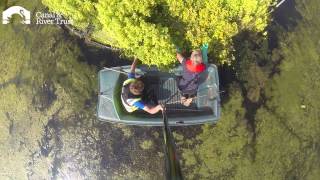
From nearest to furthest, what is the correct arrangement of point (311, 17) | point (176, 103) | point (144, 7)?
point (144, 7) < point (176, 103) < point (311, 17)

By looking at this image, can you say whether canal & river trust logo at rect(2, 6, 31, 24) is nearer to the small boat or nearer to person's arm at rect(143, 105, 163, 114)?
the small boat

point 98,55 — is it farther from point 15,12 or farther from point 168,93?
point 15,12

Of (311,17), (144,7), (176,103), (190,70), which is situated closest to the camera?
(144,7)

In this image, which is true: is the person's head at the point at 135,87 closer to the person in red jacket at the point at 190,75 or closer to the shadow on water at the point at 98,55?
the person in red jacket at the point at 190,75

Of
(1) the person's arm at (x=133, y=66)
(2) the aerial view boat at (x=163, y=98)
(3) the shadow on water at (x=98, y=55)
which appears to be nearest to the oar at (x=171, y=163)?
(2) the aerial view boat at (x=163, y=98)

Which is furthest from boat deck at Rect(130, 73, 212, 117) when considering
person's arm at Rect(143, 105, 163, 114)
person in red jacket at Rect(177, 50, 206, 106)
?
person's arm at Rect(143, 105, 163, 114)

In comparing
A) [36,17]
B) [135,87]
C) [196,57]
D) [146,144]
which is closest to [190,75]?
[196,57]

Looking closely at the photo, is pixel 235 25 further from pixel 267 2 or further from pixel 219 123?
pixel 219 123

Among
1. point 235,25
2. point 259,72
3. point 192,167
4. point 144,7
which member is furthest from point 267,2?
point 192,167
